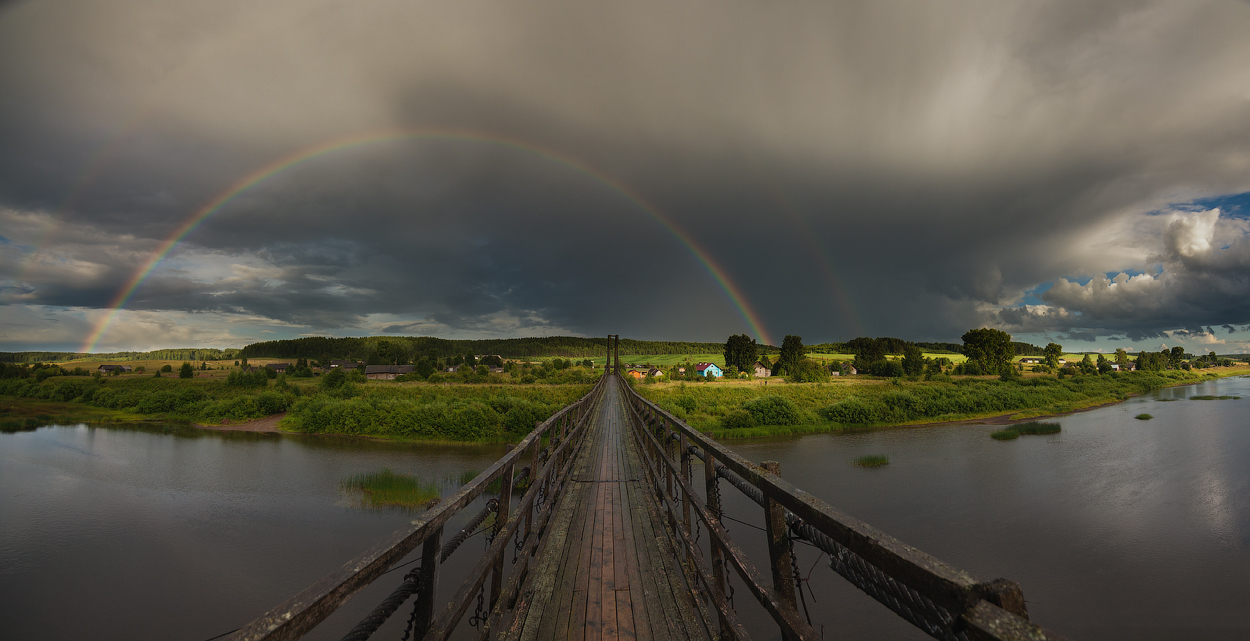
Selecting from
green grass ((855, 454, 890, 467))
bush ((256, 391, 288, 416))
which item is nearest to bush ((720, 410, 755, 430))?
green grass ((855, 454, 890, 467))

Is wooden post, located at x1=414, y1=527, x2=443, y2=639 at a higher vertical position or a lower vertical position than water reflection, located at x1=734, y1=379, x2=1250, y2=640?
higher

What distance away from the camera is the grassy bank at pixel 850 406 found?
99.5 ft

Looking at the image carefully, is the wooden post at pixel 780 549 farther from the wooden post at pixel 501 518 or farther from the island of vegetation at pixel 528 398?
the island of vegetation at pixel 528 398

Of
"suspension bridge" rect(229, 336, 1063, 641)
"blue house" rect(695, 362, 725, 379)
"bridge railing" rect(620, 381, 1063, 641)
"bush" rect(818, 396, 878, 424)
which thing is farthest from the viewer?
"blue house" rect(695, 362, 725, 379)

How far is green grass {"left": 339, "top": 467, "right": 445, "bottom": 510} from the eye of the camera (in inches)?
666

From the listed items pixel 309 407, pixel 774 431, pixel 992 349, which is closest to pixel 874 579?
pixel 774 431

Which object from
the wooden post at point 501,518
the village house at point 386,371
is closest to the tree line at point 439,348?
the village house at point 386,371

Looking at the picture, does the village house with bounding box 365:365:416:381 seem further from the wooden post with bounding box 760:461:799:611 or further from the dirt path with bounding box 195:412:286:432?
the wooden post with bounding box 760:461:799:611

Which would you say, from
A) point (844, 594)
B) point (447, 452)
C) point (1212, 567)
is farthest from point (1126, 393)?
point (447, 452)

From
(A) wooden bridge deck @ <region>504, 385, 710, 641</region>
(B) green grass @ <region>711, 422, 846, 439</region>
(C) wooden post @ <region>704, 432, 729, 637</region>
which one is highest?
(C) wooden post @ <region>704, 432, 729, 637</region>

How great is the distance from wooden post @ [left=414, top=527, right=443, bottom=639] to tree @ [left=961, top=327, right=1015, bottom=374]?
86.9m

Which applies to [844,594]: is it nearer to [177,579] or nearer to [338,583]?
[338,583]

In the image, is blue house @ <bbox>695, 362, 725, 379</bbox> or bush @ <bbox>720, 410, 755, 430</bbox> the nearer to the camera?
bush @ <bbox>720, 410, 755, 430</bbox>

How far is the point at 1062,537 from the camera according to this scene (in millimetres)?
14578
